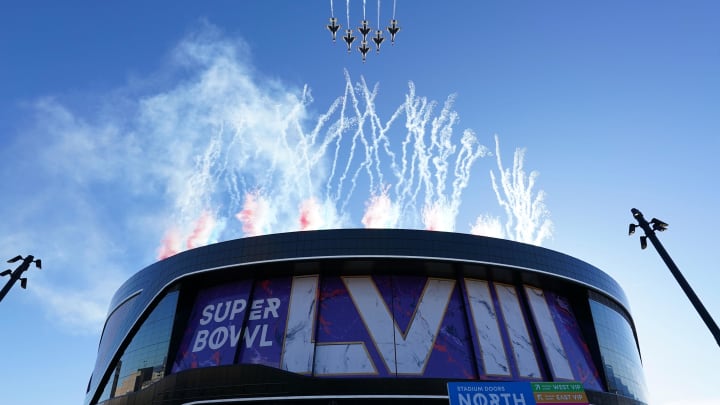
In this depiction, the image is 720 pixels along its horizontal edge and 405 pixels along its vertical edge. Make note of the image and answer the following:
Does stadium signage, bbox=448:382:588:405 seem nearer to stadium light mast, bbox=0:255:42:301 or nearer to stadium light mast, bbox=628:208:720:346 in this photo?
stadium light mast, bbox=628:208:720:346

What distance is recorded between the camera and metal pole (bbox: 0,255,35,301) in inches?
795

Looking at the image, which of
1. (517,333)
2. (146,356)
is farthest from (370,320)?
(146,356)

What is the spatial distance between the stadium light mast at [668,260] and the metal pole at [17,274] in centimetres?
2737

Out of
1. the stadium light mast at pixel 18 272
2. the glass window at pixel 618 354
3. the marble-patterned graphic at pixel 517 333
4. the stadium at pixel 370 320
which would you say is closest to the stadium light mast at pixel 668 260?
the stadium at pixel 370 320

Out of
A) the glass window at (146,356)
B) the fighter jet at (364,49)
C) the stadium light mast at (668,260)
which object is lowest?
the stadium light mast at (668,260)

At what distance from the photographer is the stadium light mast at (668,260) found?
54.3ft

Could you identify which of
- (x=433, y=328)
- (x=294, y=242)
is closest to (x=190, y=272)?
(x=294, y=242)

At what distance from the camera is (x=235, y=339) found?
32.7 metres

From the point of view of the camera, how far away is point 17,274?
69.1 feet

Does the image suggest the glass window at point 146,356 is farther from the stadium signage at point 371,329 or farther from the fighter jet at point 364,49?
the fighter jet at point 364,49

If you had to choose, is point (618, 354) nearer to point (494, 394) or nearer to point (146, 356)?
point (494, 394)

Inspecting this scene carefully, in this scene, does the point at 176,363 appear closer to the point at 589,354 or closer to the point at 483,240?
the point at 483,240

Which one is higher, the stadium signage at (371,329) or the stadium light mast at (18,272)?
the stadium signage at (371,329)

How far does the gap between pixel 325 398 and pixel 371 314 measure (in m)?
7.35
